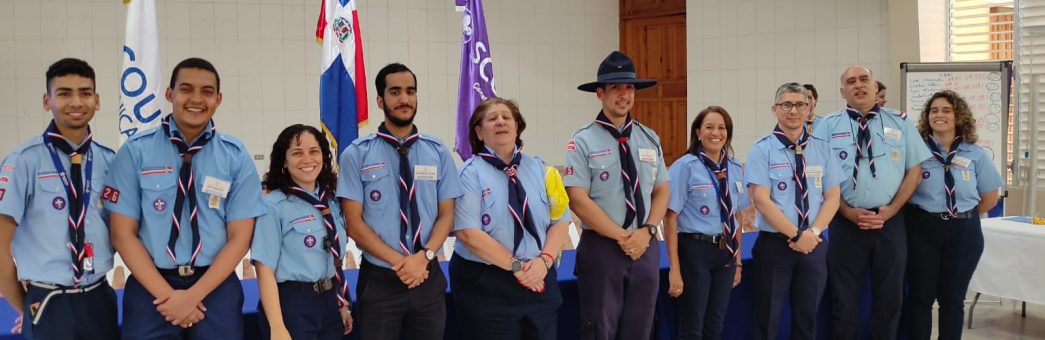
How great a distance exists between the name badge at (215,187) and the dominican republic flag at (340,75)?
2163 mm

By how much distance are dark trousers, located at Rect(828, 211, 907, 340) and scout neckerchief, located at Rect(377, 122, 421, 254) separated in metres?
2.27

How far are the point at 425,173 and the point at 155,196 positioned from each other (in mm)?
957

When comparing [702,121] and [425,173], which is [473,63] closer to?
[702,121]

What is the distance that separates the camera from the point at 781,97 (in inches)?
167

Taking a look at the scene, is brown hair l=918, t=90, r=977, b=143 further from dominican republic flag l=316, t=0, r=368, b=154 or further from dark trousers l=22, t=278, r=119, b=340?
dark trousers l=22, t=278, r=119, b=340

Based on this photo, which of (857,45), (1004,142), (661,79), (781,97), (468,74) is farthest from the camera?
(661,79)

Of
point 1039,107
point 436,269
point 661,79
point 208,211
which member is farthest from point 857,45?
point 208,211

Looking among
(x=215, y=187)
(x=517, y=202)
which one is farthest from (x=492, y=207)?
(x=215, y=187)

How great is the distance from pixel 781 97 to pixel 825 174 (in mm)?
446

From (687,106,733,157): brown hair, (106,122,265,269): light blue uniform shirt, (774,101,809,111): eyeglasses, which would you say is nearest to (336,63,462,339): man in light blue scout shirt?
(106,122,265,269): light blue uniform shirt

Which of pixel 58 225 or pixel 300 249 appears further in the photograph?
pixel 300 249

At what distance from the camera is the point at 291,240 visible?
312 centimetres

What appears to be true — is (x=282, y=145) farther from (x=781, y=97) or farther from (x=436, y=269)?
(x=781, y=97)

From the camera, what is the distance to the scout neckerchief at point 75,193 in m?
2.90
